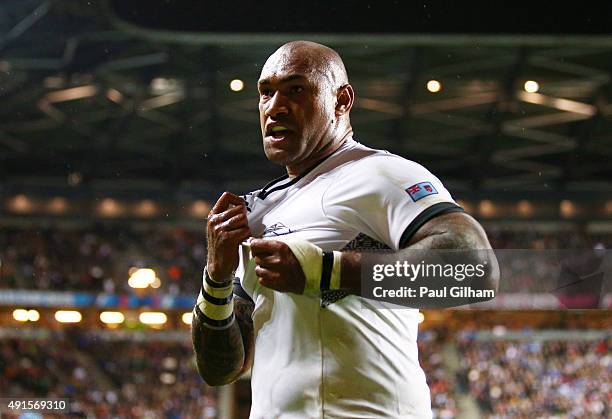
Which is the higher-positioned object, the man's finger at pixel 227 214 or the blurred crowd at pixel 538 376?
the blurred crowd at pixel 538 376

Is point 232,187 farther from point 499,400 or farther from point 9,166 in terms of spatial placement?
point 499,400

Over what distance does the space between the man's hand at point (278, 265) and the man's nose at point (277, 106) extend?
22cm

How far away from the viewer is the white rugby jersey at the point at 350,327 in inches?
36.7

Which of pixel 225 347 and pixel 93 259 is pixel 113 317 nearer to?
pixel 93 259

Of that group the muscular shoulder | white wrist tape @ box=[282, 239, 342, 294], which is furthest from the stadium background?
white wrist tape @ box=[282, 239, 342, 294]

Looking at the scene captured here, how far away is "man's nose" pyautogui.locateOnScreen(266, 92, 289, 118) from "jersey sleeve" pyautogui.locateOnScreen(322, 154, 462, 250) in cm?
11

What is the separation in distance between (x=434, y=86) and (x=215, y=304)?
6.16 m

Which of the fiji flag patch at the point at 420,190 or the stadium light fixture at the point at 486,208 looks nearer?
the fiji flag patch at the point at 420,190

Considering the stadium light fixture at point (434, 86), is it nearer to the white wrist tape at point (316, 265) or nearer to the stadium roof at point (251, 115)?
the stadium roof at point (251, 115)

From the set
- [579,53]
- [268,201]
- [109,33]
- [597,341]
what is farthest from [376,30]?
[597,341]

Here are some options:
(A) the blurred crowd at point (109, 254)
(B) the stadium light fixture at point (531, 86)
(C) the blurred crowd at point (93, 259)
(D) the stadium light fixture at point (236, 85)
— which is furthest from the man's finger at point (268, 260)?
(C) the blurred crowd at point (93, 259)

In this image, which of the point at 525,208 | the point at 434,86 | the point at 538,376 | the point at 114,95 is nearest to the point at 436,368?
the point at 538,376

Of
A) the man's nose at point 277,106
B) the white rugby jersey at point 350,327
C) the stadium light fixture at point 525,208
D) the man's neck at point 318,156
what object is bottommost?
the white rugby jersey at point 350,327

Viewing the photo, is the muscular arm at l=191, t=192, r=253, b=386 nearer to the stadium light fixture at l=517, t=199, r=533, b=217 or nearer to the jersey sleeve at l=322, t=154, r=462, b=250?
the jersey sleeve at l=322, t=154, r=462, b=250
